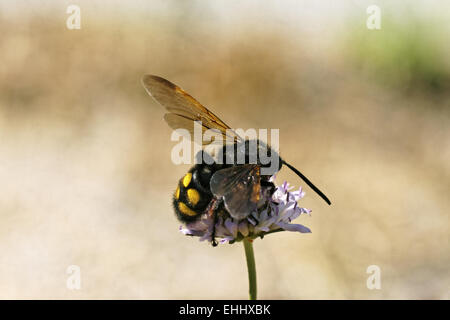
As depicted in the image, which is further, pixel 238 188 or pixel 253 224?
pixel 253 224

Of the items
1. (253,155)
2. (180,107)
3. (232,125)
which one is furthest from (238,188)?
(232,125)

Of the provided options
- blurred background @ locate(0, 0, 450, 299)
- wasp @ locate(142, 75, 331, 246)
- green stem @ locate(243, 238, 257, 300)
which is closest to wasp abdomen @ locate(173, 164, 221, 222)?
wasp @ locate(142, 75, 331, 246)

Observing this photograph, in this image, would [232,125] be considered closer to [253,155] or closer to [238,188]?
[253,155]

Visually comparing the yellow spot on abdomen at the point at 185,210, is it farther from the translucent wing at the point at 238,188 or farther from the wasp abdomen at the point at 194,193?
the translucent wing at the point at 238,188

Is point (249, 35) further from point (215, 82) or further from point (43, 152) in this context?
point (43, 152)

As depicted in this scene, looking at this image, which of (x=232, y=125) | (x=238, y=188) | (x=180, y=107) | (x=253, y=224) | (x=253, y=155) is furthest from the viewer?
(x=232, y=125)

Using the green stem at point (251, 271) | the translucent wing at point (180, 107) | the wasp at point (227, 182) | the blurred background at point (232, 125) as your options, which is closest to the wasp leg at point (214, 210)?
the wasp at point (227, 182)

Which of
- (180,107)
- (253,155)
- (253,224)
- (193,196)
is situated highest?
(180,107)
